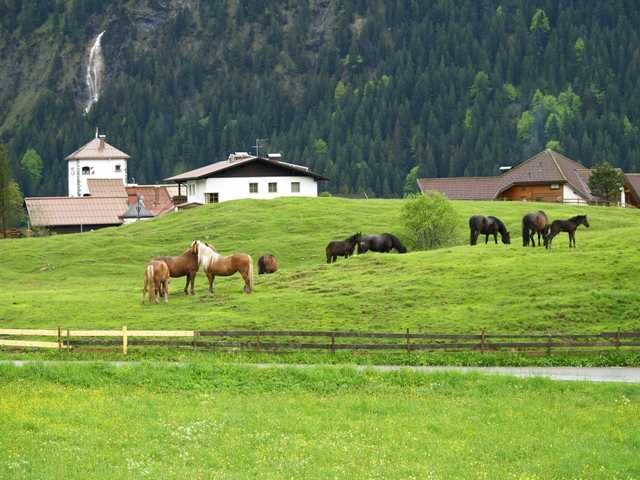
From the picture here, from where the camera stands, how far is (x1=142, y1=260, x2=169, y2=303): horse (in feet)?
176

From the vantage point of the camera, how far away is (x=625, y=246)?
5766 centimetres

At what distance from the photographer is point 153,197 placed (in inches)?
5935

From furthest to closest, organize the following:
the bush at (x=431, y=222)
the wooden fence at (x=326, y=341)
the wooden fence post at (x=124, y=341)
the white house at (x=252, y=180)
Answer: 1. the white house at (x=252, y=180)
2. the bush at (x=431, y=222)
3. the wooden fence post at (x=124, y=341)
4. the wooden fence at (x=326, y=341)

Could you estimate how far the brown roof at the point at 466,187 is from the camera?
459 ft

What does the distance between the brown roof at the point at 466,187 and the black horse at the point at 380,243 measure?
226 feet

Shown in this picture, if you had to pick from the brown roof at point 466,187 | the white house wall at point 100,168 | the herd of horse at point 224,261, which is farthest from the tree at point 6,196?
the herd of horse at point 224,261

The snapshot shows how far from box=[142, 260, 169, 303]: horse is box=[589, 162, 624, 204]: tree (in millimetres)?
72133

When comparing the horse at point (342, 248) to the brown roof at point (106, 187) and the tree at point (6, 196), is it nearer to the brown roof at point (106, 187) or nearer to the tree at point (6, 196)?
the tree at point (6, 196)

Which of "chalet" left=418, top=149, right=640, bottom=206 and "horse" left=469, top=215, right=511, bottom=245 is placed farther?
"chalet" left=418, top=149, right=640, bottom=206

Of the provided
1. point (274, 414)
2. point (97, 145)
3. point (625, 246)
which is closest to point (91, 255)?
point (625, 246)

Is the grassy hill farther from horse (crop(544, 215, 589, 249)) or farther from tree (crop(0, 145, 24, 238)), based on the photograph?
tree (crop(0, 145, 24, 238))

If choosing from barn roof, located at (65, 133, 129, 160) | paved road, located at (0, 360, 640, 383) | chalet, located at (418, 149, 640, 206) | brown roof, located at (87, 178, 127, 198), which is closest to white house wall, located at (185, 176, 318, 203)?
chalet, located at (418, 149, 640, 206)

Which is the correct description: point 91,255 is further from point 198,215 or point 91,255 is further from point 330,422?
point 330,422

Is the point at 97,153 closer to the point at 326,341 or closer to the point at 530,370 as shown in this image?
the point at 326,341
